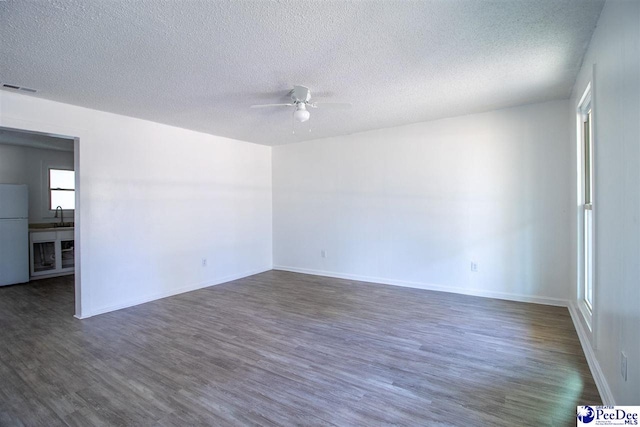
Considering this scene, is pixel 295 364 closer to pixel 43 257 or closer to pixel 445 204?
pixel 445 204

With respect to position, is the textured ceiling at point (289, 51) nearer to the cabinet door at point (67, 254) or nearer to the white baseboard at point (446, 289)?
the white baseboard at point (446, 289)

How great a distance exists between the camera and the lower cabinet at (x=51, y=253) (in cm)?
566

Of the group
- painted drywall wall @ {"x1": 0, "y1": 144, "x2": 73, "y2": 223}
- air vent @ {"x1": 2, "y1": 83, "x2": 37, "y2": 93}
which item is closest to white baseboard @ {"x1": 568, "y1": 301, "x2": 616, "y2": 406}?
air vent @ {"x1": 2, "y1": 83, "x2": 37, "y2": 93}

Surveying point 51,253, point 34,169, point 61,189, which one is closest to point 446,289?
point 51,253

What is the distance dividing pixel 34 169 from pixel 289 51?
21.8 ft

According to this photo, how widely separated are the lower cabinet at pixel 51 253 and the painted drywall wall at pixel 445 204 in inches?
176

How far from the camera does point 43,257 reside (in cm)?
593

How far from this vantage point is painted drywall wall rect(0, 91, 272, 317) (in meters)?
3.68

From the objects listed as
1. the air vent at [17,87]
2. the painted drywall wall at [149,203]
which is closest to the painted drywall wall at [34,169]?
the painted drywall wall at [149,203]

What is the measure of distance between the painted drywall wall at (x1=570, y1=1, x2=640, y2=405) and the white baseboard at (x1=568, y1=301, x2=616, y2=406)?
2 cm

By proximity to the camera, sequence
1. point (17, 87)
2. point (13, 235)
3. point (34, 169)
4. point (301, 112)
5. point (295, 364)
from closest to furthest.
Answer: point (295, 364) → point (17, 87) → point (301, 112) → point (13, 235) → point (34, 169)

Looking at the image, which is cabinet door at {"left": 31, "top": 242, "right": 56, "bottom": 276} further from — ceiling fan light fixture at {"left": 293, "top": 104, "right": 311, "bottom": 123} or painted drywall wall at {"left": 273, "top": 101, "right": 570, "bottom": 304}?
ceiling fan light fixture at {"left": 293, "top": 104, "right": 311, "bottom": 123}

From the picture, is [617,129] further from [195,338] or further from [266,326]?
[195,338]

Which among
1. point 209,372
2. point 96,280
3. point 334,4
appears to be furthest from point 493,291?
point 96,280
